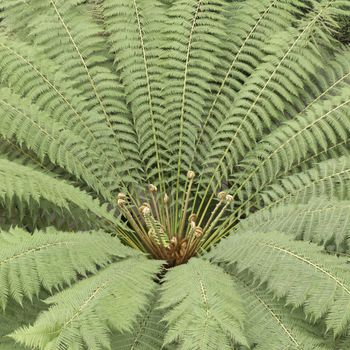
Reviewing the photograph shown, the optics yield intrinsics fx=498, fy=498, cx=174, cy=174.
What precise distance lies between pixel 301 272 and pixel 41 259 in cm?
98

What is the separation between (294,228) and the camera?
7.39 ft

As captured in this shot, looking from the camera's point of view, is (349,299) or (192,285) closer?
(349,299)

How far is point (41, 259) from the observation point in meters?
1.89

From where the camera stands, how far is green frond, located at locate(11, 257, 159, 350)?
1534mm

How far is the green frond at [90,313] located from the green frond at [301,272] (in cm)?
44

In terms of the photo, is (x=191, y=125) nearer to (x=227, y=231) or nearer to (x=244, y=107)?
(x=244, y=107)

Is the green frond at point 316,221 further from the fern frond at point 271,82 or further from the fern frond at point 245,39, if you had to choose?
the fern frond at point 245,39

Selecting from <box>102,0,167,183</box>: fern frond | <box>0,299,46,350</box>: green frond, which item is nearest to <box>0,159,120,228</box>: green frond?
<box>0,299,46,350</box>: green frond

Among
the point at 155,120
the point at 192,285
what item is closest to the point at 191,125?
the point at 155,120

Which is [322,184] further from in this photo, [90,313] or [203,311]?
[90,313]

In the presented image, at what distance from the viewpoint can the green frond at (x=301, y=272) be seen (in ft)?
5.65

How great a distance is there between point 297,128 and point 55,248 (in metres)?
1.56

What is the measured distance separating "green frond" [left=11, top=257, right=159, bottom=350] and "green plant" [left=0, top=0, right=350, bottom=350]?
0.5 inches

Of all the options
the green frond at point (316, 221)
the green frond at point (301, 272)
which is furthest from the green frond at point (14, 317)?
the green frond at point (316, 221)
